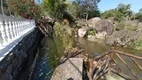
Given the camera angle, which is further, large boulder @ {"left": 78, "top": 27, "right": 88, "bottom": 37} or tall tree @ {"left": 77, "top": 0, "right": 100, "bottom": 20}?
tall tree @ {"left": 77, "top": 0, "right": 100, "bottom": 20}

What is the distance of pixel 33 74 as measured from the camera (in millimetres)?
6684

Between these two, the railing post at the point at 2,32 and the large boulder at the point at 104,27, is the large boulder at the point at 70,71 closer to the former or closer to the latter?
the railing post at the point at 2,32

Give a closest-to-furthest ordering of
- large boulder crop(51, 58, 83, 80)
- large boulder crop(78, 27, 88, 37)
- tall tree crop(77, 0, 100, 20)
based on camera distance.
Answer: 1. large boulder crop(51, 58, 83, 80)
2. large boulder crop(78, 27, 88, 37)
3. tall tree crop(77, 0, 100, 20)

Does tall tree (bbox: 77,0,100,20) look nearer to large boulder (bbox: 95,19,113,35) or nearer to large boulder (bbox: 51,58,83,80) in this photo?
large boulder (bbox: 95,19,113,35)

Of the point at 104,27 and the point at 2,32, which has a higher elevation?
the point at 2,32

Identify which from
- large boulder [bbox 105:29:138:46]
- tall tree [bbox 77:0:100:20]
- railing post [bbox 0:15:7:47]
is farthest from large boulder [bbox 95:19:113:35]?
railing post [bbox 0:15:7:47]

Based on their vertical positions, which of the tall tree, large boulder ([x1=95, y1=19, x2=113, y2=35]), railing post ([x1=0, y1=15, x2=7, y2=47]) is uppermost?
the tall tree

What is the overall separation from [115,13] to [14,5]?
26405mm

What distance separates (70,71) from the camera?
495cm

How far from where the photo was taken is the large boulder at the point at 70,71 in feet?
15.1

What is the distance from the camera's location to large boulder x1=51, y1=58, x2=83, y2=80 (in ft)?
15.1

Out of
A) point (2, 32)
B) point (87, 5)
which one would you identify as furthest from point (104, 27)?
point (2, 32)

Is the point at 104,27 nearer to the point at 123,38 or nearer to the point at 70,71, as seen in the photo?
the point at 123,38

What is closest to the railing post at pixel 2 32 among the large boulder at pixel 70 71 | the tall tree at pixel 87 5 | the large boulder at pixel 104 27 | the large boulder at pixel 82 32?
the large boulder at pixel 70 71
